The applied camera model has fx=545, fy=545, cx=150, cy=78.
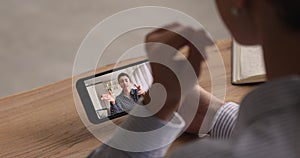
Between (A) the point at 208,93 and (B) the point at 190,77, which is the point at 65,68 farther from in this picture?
(B) the point at 190,77

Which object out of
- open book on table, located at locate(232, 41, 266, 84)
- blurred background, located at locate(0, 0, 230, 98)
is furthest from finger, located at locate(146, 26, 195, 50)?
blurred background, located at locate(0, 0, 230, 98)

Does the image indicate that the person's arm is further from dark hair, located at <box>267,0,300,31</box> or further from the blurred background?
the blurred background

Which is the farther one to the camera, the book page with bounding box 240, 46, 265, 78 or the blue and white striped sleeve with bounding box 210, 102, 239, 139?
the book page with bounding box 240, 46, 265, 78

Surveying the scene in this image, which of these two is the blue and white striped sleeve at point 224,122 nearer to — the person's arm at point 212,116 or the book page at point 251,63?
the person's arm at point 212,116

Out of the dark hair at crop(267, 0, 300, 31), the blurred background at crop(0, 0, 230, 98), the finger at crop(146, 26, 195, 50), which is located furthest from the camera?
the blurred background at crop(0, 0, 230, 98)

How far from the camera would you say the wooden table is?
3.13ft

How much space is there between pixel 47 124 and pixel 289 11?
60 cm

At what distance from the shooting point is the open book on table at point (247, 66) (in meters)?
1.07

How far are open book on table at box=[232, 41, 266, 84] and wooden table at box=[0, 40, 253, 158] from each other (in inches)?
0.6

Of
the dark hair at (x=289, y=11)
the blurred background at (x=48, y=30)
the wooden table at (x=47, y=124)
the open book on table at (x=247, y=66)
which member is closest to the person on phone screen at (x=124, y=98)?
the wooden table at (x=47, y=124)

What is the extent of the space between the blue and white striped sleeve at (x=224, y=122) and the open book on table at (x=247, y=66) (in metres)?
0.11

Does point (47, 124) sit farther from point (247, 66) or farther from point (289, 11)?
point (289, 11)

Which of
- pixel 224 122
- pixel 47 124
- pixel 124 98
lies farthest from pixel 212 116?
pixel 47 124

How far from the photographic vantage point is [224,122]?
0.96 meters
